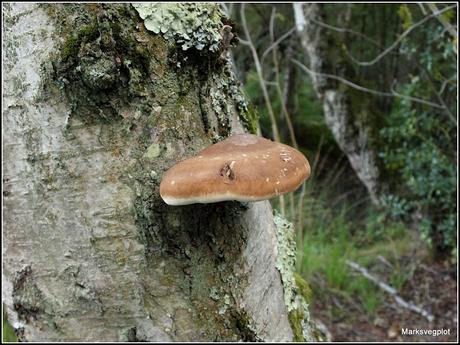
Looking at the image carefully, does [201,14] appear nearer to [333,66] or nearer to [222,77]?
[222,77]

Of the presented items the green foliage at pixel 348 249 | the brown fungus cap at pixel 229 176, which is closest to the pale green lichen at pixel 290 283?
the brown fungus cap at pixel 229 176

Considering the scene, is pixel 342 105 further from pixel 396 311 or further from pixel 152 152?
pixel 152 152

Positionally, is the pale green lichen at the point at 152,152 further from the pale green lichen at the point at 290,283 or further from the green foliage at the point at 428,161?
the green foliage at the point at 428,161

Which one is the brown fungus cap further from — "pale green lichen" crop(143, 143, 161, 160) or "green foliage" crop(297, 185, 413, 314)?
"green foliage" crop(297, 185, 413, 314)

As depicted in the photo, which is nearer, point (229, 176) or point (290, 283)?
point (229, 176)

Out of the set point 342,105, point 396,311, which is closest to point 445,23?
point 342,105

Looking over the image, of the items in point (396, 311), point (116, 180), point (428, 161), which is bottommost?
point (396, 311)
